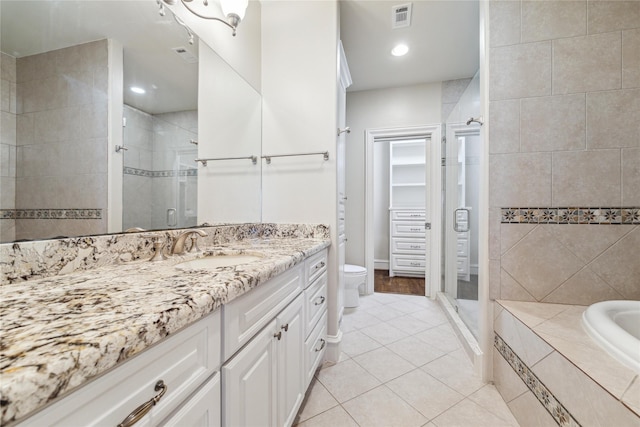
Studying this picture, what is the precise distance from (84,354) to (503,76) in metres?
2.04

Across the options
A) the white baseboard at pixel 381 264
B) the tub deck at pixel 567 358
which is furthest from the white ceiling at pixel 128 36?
the white baseboard at pixel 381 264

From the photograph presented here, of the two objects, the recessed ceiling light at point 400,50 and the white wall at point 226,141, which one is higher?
the recessed ceiling light at point 400,50

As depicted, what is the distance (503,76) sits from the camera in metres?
1.53

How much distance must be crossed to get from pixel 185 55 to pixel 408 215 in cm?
348

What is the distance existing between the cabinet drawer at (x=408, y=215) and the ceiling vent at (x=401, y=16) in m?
2.51

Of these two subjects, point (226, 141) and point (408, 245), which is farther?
point (408, 245)

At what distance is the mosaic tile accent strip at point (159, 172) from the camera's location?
41.1 inches

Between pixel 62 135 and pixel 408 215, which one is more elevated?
pixel 62 135

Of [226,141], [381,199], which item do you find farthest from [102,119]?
[381,199]

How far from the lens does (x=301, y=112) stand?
1866mm

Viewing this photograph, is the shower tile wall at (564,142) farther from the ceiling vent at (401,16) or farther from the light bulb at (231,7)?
the light bulb at (231,7)

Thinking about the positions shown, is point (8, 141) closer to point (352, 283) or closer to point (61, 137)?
point (61, 137)

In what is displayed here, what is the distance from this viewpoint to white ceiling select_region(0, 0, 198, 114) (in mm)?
727

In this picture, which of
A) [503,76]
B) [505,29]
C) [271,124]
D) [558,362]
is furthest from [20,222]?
[505,29]
